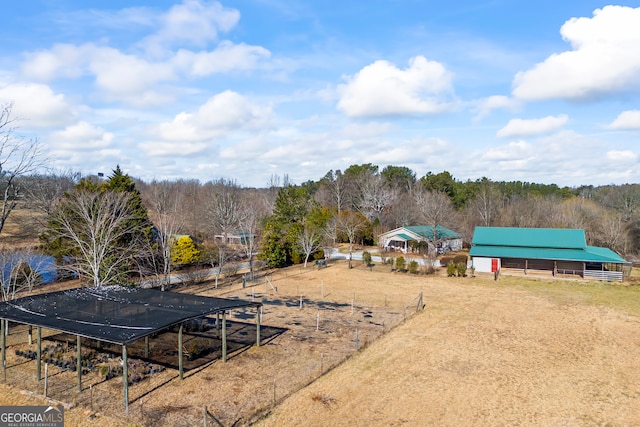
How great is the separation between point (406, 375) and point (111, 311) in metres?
12.2

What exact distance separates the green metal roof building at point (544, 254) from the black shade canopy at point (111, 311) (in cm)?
2871

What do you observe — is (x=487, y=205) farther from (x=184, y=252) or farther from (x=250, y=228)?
(x=184, y=252)

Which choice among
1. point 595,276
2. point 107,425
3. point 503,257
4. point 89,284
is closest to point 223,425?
point 107,425

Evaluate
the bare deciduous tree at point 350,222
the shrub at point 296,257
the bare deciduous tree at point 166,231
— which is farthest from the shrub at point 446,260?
the bare deciduous tree at point 166,231

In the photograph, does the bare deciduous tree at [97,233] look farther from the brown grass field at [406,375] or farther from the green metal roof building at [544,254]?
the green metal roof building at [544,254]

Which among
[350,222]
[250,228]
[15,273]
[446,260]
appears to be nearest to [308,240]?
[250,228]

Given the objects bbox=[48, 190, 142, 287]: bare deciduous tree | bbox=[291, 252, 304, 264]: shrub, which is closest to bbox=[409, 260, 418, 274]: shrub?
bbox=[291, 252, 304, 264]: shrub

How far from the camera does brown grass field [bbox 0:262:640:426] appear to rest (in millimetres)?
12539

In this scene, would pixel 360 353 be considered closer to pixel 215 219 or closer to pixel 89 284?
pixel 89 284

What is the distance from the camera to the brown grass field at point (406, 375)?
12.5m

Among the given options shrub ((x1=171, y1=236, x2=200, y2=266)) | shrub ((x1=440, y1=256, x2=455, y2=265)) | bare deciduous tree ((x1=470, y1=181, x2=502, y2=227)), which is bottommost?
shrub ((x1=440, y1=256, x2=455, y2=265))

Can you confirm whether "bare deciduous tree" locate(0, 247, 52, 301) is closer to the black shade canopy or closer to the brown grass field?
the black shade canopy

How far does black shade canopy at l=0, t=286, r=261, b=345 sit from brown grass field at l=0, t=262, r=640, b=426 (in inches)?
81.2

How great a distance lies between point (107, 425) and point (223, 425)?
333cm
